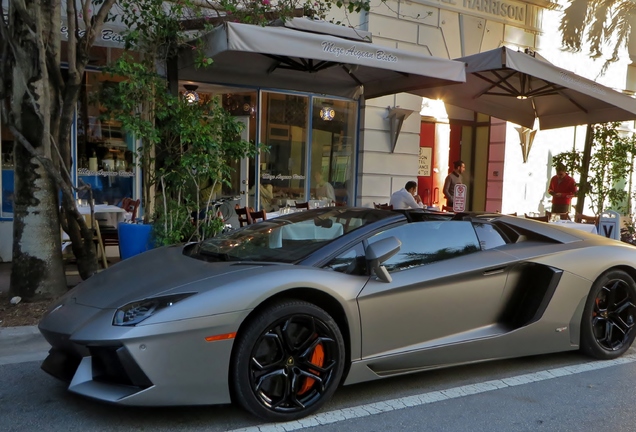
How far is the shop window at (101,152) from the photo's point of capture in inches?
353

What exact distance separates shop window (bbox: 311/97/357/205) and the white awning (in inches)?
36.4

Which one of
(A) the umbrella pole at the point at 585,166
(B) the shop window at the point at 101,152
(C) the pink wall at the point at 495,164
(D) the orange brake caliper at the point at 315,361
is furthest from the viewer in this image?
(C) the pink wall at the point at 495,164

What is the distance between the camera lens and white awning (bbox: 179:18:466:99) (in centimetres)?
686

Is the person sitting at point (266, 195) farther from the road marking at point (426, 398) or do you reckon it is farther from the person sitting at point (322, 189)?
the road marking at point (426, 398)

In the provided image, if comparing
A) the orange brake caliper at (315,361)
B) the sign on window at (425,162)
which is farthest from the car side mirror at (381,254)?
the sign on window at (425,162)

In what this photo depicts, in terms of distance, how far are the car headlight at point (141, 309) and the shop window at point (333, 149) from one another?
789 cm

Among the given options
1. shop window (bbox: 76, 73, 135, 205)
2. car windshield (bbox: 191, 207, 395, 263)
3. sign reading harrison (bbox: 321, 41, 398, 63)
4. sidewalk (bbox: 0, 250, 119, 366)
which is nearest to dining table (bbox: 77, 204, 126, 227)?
shop window (bbox: 76, 73, 135, 205)

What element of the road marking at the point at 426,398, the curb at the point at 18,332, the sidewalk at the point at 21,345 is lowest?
the sidewalk at the point at 21,345

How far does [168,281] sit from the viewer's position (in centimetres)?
348

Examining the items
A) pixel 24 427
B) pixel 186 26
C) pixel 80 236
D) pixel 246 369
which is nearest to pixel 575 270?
pixel 246 369

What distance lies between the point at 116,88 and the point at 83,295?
143 inches

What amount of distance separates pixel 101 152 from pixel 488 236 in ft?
21.9

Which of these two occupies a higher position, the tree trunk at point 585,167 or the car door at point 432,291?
the tree trunk at point 585,167

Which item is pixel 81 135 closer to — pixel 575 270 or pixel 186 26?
pixel 186 26
